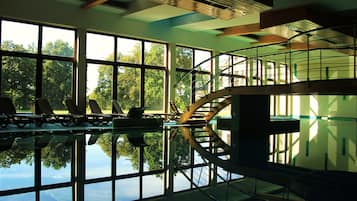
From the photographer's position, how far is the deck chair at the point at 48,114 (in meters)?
9.40

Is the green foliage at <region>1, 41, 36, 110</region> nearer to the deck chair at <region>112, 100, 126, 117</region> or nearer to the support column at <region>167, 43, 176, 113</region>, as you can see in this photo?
the deck chair at <region>112, 100, 126, 117</region>

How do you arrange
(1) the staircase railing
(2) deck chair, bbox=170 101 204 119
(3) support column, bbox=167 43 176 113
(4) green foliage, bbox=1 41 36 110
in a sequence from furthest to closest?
(1) the staircase railing < (3) support column, bbox=167 43 176 113 < (2) deck chair, bbox=170 101 204 119 < (4) green foliage, bbox=1 41 36 110

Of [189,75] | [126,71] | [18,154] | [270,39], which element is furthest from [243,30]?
[18,154]

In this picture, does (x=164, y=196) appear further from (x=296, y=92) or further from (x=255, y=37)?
(x=255, y=37)

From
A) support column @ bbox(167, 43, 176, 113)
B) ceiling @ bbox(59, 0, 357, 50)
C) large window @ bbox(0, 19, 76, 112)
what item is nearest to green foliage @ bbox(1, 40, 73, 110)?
large window @ bbox(0, 19, 76, 112)

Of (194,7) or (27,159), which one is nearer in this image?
(27,159)

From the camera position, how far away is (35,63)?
10.6 meters

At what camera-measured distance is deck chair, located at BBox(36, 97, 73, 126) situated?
9402 millimetres

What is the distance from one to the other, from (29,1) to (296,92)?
7821 millimetres

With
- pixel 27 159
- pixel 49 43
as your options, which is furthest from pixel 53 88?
pixel 27 159

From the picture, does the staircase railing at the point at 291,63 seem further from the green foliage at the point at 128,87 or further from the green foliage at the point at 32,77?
the green foliage at the point at 32,77

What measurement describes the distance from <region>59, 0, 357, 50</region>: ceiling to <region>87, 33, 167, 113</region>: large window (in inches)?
42.4

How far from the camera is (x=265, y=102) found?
9.95 metres

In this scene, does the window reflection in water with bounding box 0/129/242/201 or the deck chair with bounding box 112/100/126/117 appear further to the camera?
the deck chair with bounding box 112/100/126/117
